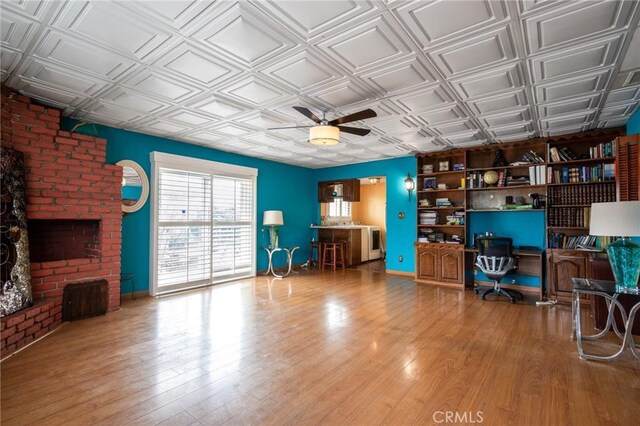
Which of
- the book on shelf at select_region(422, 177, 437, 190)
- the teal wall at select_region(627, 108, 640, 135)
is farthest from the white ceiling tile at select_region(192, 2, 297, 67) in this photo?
the book on shelf at select_region(422, 177, 437, 190)

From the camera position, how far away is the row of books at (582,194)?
179 inches

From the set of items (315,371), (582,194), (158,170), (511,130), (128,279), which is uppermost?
(511,130)

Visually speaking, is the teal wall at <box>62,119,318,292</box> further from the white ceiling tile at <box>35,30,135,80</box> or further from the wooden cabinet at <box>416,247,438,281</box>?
the wooden cabinet at <box>416,247,438,281</box>

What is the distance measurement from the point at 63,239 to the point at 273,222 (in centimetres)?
340

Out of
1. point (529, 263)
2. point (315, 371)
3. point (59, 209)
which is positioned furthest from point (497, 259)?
point (59, 209)

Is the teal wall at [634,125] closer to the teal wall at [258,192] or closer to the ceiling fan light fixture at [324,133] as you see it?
the ceiling fan light fixture at [324,133]

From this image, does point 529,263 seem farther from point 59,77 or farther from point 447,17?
point 59,77

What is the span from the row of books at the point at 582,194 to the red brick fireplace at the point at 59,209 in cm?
673

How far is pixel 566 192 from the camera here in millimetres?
4887

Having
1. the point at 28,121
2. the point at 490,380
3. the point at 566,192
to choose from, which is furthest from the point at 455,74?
the point at 28,121

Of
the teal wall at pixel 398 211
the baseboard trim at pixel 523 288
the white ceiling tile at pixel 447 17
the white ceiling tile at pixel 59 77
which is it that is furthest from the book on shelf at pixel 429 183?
the white ceiling tile at pixel 59 77

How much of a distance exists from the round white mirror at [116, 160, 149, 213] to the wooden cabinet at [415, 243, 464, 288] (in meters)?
5.00

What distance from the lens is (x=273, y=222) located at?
639 cm

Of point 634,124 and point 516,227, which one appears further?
point 516,227
